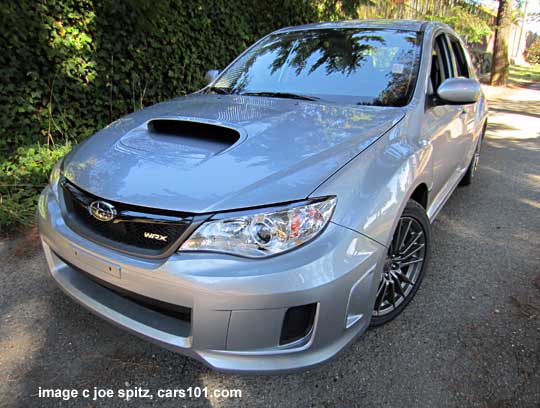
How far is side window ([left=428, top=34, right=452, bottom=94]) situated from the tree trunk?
13.0 metres

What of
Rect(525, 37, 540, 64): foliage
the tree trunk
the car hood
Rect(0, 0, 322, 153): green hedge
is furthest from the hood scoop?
Rect(525, 37, 540, 64): foliage

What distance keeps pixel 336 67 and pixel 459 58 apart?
5.06 ft

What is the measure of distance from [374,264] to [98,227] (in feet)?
3.99

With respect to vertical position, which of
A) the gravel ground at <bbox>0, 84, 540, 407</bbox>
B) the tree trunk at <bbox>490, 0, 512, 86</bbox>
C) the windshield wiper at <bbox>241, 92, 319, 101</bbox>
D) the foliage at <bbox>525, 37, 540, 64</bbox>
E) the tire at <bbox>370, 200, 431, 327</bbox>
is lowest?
the gravel ground at <bbox>0, 84, 540, 407</bbox>

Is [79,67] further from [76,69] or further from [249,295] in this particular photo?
[249,295]

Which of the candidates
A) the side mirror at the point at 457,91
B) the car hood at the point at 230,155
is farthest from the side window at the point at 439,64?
the car hood at the point at 230,155

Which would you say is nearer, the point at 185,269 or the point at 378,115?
the point at 185,269

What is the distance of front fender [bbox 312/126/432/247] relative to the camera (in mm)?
1722

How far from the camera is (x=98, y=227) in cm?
184

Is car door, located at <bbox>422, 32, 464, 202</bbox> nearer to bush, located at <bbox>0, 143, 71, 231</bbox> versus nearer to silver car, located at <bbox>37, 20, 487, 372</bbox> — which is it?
silver car, located at <bbox>37, 20, 487, 372</bbox>

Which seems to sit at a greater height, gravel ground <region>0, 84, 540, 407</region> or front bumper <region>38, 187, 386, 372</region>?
front bumper <region>38, 187, 386, 372</region>

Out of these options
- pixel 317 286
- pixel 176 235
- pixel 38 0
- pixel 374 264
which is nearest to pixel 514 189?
pixel 374 264

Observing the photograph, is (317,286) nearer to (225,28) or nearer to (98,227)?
(98,227)

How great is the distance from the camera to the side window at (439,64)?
2.84 metres
